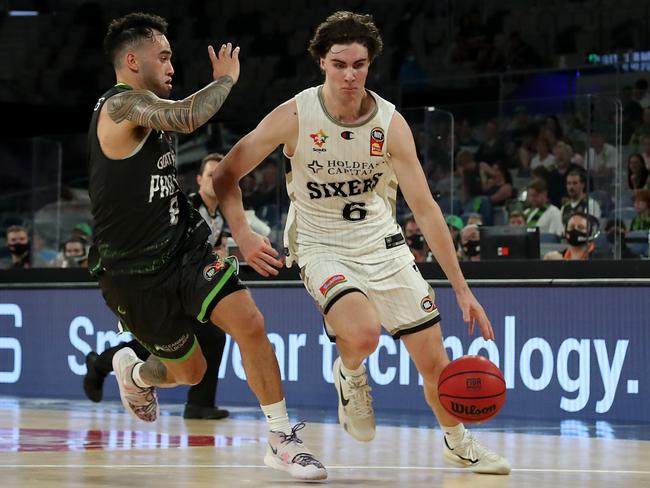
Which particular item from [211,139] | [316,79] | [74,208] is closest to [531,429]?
[211,139]

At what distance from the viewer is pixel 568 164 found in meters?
11.2

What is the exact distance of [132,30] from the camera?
6.12 metres

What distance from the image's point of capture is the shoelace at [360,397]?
254 inches

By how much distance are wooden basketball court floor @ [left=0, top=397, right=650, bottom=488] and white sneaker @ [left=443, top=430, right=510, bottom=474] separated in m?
0.06

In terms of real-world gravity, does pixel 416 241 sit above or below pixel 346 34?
below

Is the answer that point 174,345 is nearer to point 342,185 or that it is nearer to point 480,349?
point 342,185

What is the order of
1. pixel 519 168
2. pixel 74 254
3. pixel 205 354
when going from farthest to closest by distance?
1. pixel 74 254
2. pixel 519 168
3. pixel 205 354

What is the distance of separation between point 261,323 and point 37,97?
16250 mm

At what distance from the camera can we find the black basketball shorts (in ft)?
19.8

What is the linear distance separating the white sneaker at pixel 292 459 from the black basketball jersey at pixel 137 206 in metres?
1.04

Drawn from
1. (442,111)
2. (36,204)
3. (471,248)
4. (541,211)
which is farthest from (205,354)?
(36,204)

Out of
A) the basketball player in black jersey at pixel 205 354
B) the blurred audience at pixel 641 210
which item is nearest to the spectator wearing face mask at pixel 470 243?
the blurred audience at pixel 641 210

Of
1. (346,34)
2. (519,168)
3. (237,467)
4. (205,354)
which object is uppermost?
(519,168)

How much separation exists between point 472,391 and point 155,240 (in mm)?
1713
